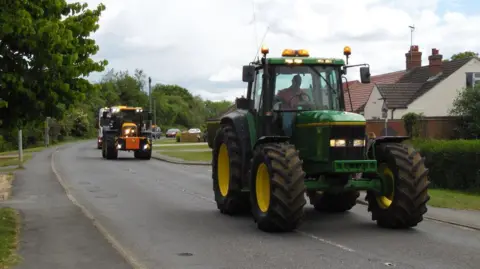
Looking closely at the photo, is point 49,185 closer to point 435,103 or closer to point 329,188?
point 329,188

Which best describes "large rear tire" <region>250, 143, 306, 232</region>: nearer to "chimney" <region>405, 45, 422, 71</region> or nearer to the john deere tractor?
the john deere tractor

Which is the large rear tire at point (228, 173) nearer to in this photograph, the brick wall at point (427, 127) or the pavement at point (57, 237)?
the pavement at point (57, 237)

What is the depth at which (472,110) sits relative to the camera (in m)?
33.5

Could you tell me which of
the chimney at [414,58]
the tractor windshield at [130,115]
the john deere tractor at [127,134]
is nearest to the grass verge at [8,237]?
the john deere tractor at [127,134]

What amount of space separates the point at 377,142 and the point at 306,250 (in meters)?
3.04

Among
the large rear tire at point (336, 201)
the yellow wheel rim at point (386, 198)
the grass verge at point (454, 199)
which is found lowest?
the grass verge at point (454, 199)

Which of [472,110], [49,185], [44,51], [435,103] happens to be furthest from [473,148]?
[435,103]

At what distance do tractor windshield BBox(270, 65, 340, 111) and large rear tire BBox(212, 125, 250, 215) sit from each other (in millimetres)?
1359

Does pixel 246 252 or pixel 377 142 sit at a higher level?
pixel 377 142

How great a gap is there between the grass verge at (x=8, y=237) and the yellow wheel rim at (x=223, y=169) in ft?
12.9

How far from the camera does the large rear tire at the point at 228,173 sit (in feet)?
39.0

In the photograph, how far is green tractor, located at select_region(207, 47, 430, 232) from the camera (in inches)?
394

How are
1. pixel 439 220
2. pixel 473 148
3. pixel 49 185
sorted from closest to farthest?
pixel 439 220
pixel 473 148
pixel 49 185

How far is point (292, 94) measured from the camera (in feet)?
37.1
